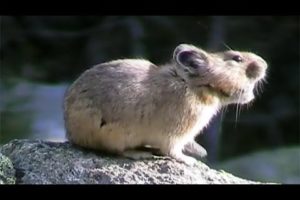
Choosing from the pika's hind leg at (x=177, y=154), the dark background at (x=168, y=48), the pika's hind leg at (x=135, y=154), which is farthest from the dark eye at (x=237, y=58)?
the dark background at (x=168, y=48)

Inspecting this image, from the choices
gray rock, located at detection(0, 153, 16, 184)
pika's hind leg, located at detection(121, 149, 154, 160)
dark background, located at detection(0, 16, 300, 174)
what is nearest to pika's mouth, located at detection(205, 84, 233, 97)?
pika's hind leg, located at detection(121, 149, 154, 160)

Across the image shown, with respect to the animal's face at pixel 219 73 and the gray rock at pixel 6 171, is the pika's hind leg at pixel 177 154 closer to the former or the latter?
the animal's face at pixel 219 73

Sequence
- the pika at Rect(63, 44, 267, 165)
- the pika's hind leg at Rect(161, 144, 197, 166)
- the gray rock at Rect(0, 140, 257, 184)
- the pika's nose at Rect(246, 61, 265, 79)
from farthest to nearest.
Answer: the pika's nose at Rect(246, 61, 265, 79) → the pika's hind leg at Rect(161, 144, 197, 166) → the pika at Rect(63, 44, 267, 165) → the gray rock at Rect(0, 140, 257, 184)

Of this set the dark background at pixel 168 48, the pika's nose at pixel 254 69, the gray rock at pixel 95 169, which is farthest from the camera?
the dark background at pixel 168 48

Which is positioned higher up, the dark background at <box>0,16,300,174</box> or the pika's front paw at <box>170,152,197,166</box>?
the pika's front paw at <box>170,152,197,166</box>

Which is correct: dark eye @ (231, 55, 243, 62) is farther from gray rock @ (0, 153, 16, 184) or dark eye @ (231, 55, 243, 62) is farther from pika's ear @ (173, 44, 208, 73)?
gray rock @ (0, 153, 16, 184)

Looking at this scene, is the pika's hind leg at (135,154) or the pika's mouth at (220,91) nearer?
the pika's hind leg at (135,154)

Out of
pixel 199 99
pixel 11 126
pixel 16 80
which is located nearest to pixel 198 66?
pixel 199 99
